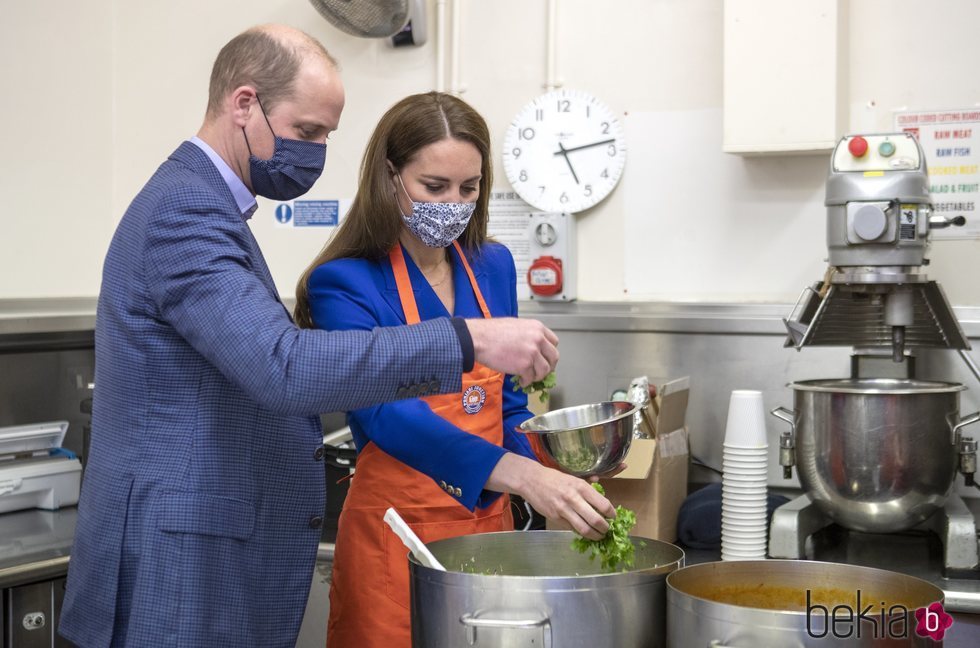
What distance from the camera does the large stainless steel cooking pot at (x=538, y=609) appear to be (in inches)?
45.4

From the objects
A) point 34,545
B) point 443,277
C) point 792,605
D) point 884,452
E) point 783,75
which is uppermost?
point 783,75

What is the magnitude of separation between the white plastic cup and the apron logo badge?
2.19 ft

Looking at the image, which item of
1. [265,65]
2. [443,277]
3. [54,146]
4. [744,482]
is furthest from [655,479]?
[54,146]

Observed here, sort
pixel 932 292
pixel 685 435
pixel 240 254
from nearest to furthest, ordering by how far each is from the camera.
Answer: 1. pixel 240 254
2. pixel 932 292
3. pixel 685 435

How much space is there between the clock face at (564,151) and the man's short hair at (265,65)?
141 centimetres

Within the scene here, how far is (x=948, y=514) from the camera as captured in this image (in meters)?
1.98

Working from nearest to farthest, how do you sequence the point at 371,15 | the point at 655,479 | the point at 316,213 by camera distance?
the point at 655,479, the point at 371,15, the point at 316,213

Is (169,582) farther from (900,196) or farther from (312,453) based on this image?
(900,196)

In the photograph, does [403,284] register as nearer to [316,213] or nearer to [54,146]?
[316,213]

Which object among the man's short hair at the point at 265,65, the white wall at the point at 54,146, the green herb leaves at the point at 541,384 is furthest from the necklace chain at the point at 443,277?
the white wall at the point at 54,146

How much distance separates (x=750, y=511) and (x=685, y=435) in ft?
1.12

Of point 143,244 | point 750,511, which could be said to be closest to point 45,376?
point 143,244

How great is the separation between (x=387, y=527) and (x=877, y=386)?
1.13 meters

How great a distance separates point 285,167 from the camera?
4.88 ft
